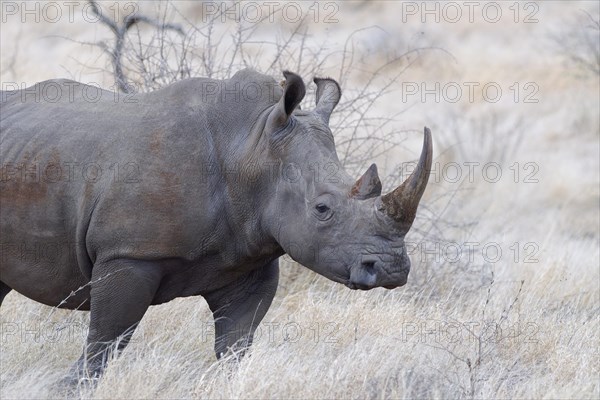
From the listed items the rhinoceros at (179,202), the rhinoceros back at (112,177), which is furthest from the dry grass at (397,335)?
the rhinoceros back at (112,177)

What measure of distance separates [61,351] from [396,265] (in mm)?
2263

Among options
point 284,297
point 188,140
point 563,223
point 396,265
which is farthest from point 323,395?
point 563,223

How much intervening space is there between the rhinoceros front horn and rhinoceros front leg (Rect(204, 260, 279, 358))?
1.10 meters

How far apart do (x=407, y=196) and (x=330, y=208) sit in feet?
1.40

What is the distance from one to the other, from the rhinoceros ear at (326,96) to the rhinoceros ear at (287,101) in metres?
0.41

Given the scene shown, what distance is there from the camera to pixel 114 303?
5895mm

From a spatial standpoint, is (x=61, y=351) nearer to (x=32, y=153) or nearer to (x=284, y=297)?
(x=32, y=153)

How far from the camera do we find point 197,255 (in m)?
5.93

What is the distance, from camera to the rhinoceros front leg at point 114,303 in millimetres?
5852

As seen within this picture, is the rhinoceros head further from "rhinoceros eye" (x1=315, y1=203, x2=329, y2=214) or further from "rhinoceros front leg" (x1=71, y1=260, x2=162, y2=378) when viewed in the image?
"rhinoceros front leg" (x1=71, y1=260, x2=162, y2=378)

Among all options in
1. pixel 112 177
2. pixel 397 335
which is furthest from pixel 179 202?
pixel 397 335

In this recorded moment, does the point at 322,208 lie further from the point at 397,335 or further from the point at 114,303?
the point at 397,335

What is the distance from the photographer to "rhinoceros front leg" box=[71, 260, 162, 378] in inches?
230

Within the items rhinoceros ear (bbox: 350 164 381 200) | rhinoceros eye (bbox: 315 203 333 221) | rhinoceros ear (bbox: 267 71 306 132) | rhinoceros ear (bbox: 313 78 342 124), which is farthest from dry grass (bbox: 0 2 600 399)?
rhinoceros ear (bbox: 313 78 342 124)
